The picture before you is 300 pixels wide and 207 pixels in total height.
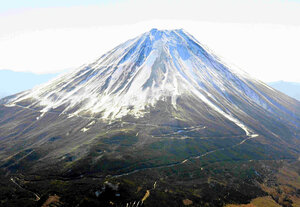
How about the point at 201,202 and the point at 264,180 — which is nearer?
A: the point at 201,202

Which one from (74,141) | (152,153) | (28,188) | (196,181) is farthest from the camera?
(74,141)

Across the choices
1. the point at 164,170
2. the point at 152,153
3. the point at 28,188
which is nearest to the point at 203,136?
the point at 152,153

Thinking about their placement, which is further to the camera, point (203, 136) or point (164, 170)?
point (203, 136)

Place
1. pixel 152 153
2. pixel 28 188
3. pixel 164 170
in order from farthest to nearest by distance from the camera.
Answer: pixel 152 153 → pixel 164 170 → pixel 28 188

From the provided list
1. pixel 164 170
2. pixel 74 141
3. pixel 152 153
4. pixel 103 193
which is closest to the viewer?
pixel 103 193

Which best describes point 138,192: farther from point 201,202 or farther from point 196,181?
point 196,181

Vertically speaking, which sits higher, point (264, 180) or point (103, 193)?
point (103, 193)

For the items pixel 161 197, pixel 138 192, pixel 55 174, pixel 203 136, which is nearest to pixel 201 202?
pixel 161 197

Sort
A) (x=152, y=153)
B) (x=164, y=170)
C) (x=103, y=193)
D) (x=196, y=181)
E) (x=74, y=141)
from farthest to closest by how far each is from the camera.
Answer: (x=74, y=141), (x=152, y=153), (x=164, y=170), (x=196, y=181), (x=103, y=193)

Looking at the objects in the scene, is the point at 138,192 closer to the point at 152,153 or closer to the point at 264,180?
the point at 152,153
